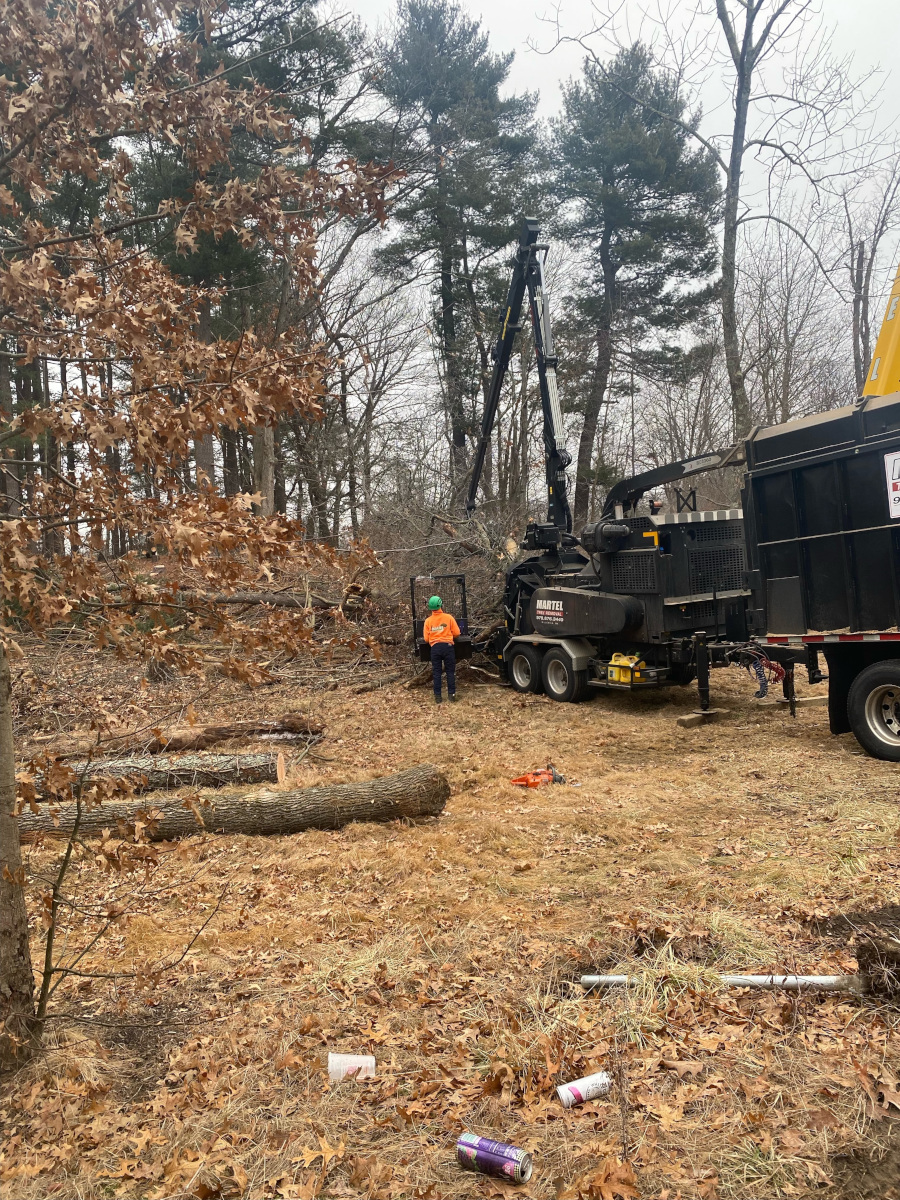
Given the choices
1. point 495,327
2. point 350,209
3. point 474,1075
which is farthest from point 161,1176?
point 495,327

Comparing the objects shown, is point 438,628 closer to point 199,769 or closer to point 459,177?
point 199,769

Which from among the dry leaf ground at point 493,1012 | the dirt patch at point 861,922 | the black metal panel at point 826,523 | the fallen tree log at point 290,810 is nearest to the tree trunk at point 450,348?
the black metal panel at point 826,523

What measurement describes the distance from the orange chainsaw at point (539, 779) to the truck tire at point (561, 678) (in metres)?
4.04

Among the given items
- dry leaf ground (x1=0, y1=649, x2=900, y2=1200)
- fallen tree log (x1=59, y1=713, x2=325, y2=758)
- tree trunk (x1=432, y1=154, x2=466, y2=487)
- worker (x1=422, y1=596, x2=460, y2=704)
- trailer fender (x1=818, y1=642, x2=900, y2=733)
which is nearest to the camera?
dry leaf ground (x1=0, y1=649, x2=900, y2=1200)

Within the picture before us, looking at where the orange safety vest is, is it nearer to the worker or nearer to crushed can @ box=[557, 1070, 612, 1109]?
the worker

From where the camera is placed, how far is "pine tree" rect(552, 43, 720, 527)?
24438 millimetres

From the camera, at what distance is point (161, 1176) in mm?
3230

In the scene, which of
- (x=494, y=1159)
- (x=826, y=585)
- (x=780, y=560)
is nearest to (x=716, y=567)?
(x=780, y=560)

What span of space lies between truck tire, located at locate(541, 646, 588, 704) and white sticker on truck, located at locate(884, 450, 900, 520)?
559 centimetres

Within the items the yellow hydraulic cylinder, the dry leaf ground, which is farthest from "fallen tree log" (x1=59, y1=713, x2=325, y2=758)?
the yellow hydraulic cylinder

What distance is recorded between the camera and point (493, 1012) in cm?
420

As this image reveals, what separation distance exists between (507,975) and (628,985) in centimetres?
65

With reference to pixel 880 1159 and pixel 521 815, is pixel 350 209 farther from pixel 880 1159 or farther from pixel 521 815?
pixel 521 815

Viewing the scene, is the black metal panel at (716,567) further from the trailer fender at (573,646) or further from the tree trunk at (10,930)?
the tree trunk at (10,930)
